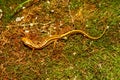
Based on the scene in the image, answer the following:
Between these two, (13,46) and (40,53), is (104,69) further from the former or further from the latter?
(13,46)

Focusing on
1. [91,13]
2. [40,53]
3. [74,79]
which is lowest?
[74,79]

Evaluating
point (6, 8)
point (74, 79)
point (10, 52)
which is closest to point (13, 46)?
point (10, 52)

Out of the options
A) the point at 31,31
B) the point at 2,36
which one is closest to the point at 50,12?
the point at 31,31

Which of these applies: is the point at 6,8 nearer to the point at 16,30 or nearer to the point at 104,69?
the point at 16,30

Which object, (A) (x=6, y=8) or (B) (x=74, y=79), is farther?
(A) (x=6, y=8)

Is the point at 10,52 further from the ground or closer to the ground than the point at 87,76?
further from the ground

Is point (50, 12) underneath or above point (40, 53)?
above
